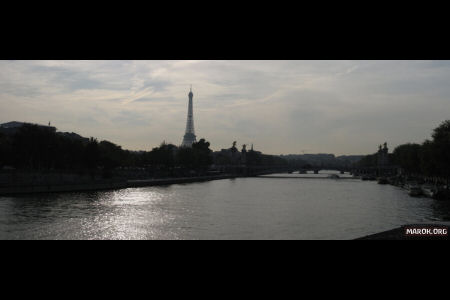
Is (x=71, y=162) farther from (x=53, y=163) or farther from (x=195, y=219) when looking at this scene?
(x=195, y=219)

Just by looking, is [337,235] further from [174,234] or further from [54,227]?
[54,227]

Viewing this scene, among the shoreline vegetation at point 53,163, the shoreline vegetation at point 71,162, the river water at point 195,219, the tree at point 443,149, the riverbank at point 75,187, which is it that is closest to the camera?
the river water at point 195,219

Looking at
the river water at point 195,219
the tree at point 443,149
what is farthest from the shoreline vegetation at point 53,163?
the tree at point 443,149

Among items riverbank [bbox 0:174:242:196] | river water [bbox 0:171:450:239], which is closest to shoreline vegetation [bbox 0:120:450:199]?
riverbank [bbox 0:174:242:196]

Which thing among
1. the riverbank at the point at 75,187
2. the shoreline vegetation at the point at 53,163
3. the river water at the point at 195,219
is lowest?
the river water at the point at 195,219

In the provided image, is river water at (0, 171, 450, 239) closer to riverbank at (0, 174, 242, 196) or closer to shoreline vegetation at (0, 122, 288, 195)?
riverbank at (0, 174, 242, 196)

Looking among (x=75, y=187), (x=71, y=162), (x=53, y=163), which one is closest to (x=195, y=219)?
(x=75, y=187)

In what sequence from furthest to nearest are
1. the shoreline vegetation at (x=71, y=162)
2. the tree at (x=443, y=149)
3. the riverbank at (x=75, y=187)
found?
1. the shoreline vegetation at (x=71, y=162)
2. the riverbank at (x=75, y=187)
3. the tree at (x=443, y=149)

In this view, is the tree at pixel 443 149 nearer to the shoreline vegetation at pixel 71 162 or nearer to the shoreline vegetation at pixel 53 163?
the shoreline vegetation at pixel 71 162
